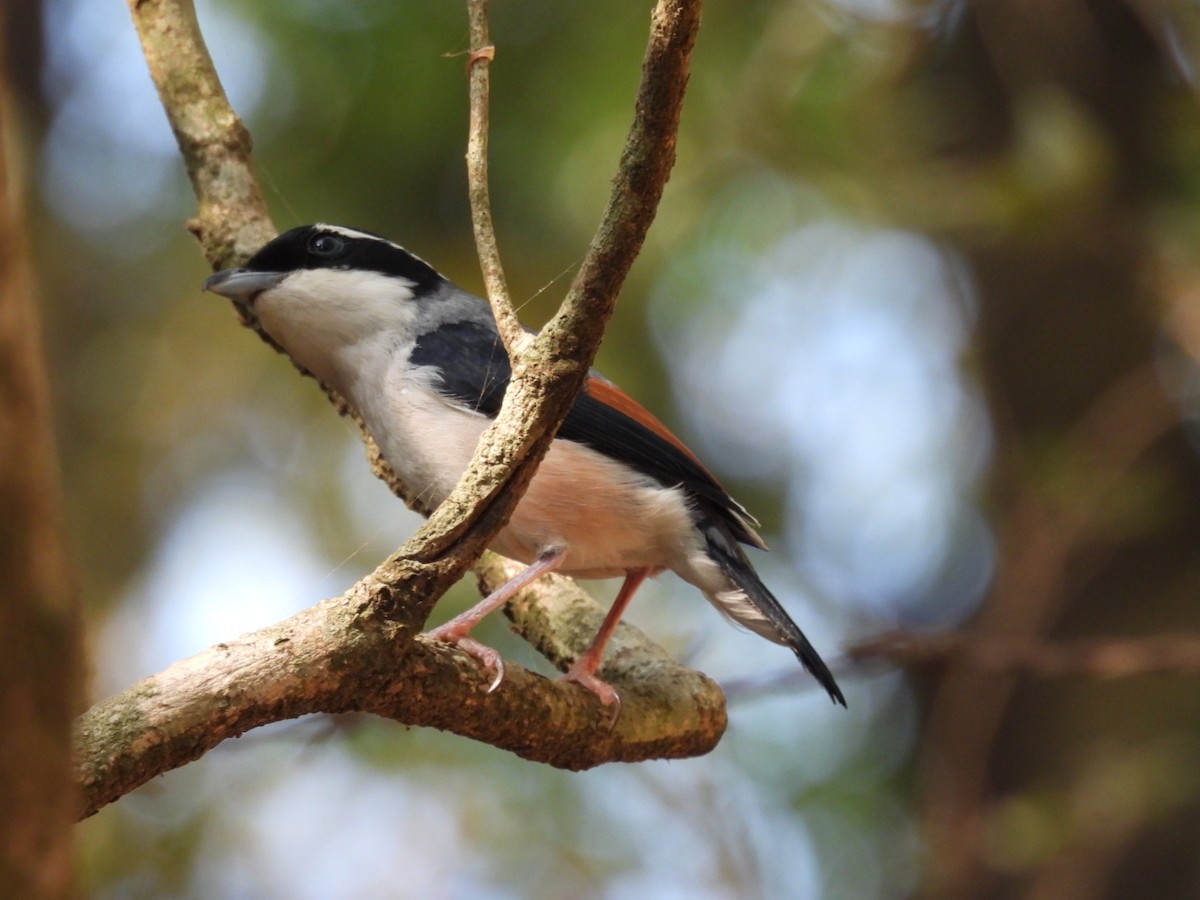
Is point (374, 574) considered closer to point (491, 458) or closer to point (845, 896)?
point (491, 458)

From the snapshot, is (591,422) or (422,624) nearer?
(422,624)

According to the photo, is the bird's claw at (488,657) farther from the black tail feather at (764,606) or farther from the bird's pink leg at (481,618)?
the black tail feather at (764,606)

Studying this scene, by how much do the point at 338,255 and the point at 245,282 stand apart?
36cm

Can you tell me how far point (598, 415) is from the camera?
4.25m

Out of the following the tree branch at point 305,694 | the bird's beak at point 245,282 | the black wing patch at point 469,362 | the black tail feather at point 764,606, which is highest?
the bird's beak at point 245,282

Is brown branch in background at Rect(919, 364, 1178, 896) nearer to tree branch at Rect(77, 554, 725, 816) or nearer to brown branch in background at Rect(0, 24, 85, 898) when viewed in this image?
tree branch at Rect(77, 554, 725, 816)

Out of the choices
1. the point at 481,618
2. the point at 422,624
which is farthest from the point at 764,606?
the point at 422,624

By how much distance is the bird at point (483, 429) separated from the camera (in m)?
4.08

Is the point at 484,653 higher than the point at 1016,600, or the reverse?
the point at 484,653

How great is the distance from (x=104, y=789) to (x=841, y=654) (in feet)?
10.5

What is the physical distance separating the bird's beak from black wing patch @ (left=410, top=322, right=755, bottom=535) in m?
0.58

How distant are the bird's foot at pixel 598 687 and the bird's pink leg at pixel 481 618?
31 cm

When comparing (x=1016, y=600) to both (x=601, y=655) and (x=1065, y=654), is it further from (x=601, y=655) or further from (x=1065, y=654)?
(x=601, y=655)

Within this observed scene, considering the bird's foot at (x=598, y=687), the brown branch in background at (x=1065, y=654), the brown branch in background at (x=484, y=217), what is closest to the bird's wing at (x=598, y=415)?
the bird's foot at (x=598, y=687)
